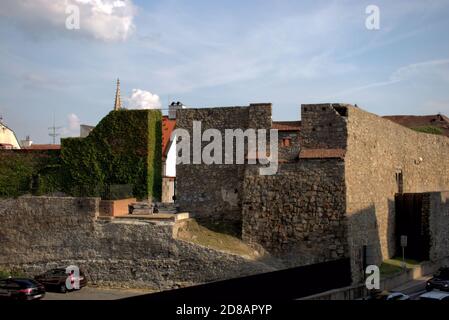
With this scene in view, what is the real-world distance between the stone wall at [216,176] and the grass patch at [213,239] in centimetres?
91

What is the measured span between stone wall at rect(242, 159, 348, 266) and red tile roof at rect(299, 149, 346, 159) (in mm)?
155

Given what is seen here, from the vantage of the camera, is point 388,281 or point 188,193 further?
point 188,193

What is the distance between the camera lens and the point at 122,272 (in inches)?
727

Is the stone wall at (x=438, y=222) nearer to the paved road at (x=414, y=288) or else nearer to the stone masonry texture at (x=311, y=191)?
the paved road at (x=414, y=288)

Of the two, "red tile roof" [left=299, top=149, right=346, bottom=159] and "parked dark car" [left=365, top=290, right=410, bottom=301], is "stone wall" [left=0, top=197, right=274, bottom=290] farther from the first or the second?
"red tile roof" [left=299, top=149, right=346, bottom=159]

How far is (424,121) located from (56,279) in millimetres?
35646

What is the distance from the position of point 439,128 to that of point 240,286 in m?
32.3

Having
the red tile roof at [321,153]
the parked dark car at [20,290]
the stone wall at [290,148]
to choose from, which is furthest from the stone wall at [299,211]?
the parked dark car at [20,290]

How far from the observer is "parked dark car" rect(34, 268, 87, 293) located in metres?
18.1

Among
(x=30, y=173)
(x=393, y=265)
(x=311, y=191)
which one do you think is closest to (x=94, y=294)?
(x=30, y=173)

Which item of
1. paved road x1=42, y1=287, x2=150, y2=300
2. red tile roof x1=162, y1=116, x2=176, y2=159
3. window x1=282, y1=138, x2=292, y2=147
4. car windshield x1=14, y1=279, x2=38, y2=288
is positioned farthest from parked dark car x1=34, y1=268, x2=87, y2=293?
red tile roof x1=162, y1=116, x2=176, y2=159

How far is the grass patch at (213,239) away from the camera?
17688 mm

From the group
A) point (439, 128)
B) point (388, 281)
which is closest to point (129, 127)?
point (388, 281)
